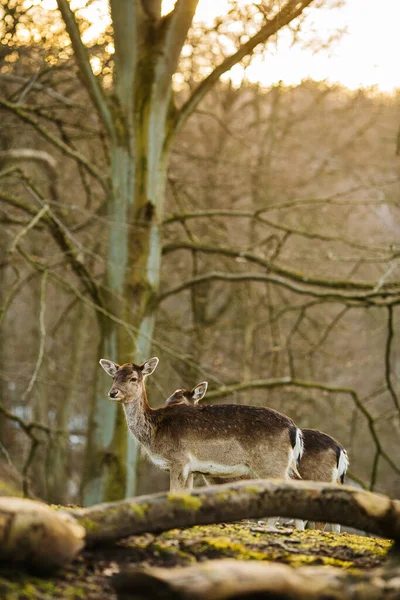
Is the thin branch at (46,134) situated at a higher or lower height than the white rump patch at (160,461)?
higher

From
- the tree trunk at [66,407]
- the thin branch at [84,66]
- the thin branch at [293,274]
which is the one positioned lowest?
the tree trunk at [66,407]

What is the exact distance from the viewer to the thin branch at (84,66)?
11.6 m

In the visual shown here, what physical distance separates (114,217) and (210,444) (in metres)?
5.81

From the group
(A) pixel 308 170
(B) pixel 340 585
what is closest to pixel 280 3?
(B) pixel 340 585

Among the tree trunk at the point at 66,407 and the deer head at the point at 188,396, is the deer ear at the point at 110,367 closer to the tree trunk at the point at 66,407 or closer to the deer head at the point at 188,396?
the deer head at the point at 188,396

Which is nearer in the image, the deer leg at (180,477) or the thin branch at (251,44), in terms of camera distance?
the deer leg at (180,477)

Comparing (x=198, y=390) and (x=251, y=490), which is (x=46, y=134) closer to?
(x=198, y=390)

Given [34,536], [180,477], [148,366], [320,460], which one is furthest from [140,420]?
[34,536]

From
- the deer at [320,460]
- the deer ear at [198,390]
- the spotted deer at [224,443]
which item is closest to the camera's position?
the spotted deer at [224,443]

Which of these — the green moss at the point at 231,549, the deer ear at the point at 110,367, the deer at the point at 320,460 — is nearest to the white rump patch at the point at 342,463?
the deer at the point at 320,460

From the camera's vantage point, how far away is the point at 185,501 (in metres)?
5.03

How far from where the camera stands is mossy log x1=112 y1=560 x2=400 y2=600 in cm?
363

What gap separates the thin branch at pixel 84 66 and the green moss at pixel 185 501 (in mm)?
8403

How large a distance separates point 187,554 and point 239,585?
1535 mm
